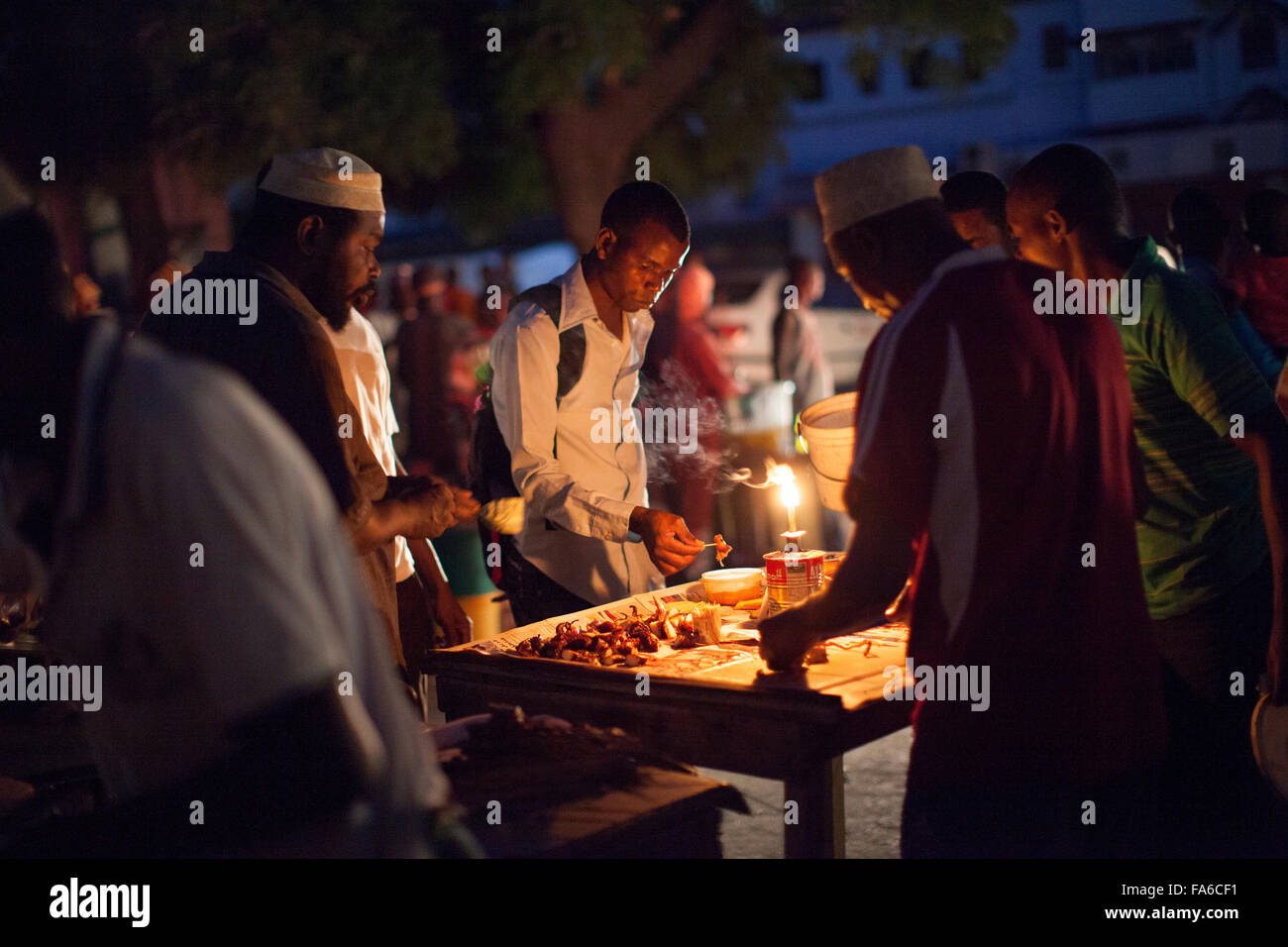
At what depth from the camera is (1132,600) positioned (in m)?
2.64

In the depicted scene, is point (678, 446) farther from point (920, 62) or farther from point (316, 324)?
point (920, 62)

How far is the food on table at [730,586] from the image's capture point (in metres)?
4.18

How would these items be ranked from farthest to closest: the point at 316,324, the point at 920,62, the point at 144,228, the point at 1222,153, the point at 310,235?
the point at 1222,153
the point at 144,228
the point at 920,62
the point at 310,235
the point at 316,324

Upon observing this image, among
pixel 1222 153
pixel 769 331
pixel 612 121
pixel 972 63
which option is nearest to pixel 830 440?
pixel 612 121

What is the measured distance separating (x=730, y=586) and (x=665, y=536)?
11.0 inches

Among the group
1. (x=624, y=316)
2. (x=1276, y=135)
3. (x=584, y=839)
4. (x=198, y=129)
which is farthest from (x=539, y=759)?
(x=1276, y=135)

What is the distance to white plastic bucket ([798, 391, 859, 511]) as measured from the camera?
3.66m

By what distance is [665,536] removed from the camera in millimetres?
4117

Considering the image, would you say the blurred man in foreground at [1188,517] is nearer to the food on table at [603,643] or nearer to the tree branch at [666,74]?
the food on table at [603,643]

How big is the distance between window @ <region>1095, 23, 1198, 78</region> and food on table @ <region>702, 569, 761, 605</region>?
33.6 meters

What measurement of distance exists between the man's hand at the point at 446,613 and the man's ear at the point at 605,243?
4.30 feet

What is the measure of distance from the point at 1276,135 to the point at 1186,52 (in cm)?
480

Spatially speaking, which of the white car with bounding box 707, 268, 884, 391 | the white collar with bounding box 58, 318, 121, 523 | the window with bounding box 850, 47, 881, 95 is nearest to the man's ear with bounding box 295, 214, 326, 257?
the white collar with bounding box 58, 318, 121, 523
